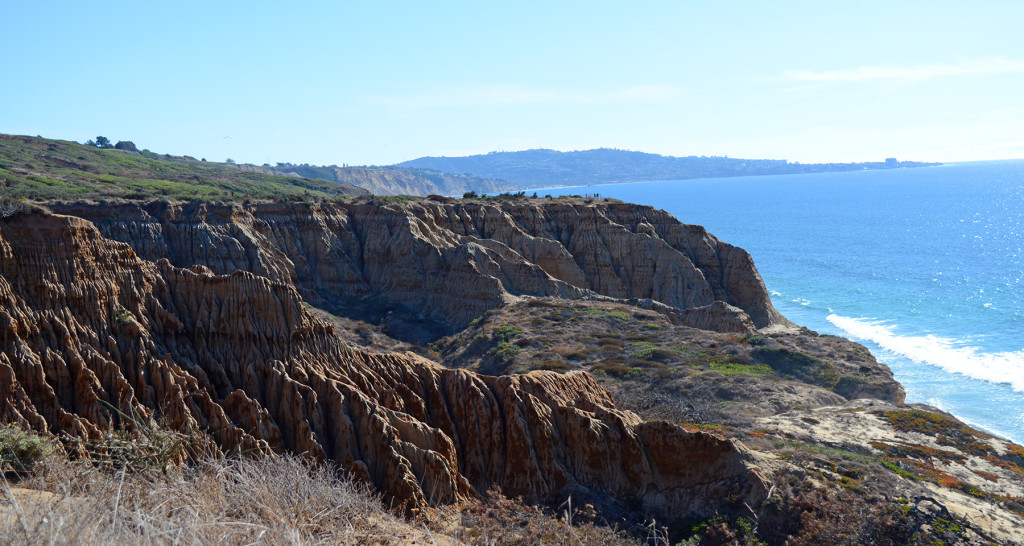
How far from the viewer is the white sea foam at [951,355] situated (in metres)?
57.9

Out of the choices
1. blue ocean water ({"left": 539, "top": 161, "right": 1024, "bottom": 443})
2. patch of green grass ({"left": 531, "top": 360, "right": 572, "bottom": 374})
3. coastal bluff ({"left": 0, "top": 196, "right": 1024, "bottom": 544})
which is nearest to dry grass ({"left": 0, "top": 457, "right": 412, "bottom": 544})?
coastal bluff ({"left": 0, "top": 196, "right": 1024, "bottom": 544})

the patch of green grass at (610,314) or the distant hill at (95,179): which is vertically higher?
the distant hill at (95,179)

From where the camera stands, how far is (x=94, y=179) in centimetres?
8794

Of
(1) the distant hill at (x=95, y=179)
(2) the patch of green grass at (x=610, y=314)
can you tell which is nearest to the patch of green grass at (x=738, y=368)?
(2) the patch of green grass at (x=610, y=314)

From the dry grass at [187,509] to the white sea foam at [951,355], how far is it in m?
56.3

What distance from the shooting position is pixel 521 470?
2095 cm

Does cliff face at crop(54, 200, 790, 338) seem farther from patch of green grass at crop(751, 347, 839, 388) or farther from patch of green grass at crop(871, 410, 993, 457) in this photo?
patch of green grass at crop(871, 410, 993, 457)

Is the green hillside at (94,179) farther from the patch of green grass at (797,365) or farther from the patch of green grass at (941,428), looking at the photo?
the patch of green grass at (941,428)

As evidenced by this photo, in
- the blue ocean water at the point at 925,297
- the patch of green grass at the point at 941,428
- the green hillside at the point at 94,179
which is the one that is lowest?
the blue ocean water at the point at 925,297

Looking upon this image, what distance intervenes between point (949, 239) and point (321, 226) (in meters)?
131

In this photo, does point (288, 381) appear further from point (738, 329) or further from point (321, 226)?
point (321, 226)

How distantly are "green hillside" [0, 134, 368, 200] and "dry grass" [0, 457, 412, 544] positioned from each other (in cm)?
4955

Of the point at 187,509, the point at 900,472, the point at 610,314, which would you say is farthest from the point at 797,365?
the point at 187,509

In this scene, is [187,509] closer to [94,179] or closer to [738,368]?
[738,368]
